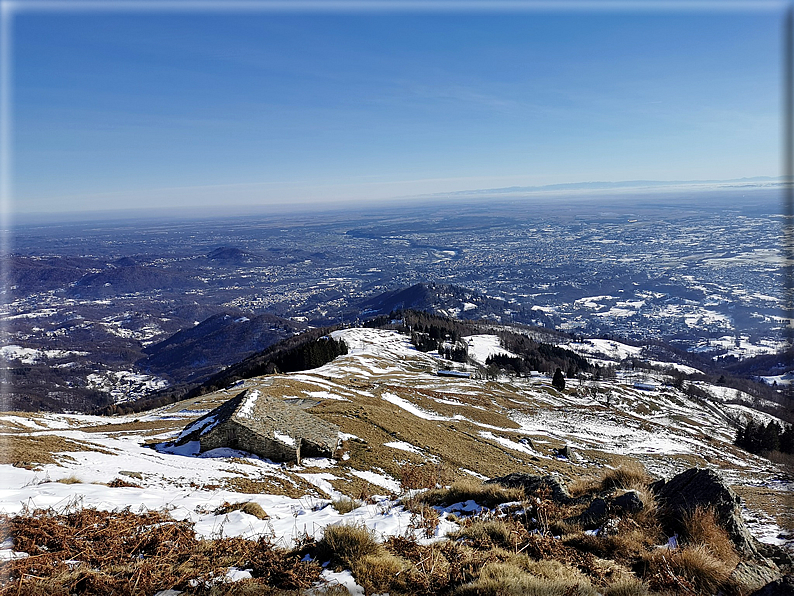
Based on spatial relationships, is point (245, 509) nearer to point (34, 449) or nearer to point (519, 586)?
point (519, 586)

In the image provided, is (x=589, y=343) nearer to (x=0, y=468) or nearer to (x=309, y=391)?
(x=309, y=391)

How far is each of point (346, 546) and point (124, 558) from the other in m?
3.44

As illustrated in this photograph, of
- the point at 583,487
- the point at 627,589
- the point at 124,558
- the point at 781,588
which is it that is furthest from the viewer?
the point at 583,487

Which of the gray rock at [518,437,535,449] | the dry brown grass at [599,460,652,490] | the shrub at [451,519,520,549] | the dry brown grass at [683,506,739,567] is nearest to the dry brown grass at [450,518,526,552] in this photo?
the shrub at [451,519,520,549]

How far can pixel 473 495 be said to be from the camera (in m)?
9.92

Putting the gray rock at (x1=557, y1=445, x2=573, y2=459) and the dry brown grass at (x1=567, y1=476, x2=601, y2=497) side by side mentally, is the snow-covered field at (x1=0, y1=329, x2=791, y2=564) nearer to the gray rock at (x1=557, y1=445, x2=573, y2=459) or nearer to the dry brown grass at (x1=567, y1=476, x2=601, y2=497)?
the gray rock at (x1=557, y1=445, x2=573, y2=459)

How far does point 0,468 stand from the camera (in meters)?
10.4

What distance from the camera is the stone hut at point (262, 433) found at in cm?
1739

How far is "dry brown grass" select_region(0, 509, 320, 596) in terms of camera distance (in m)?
5.18

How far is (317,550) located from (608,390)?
98801 millimetres

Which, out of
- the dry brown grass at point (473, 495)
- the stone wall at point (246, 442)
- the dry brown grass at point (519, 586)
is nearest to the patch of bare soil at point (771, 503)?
the dry brown grass at point (519, 586)

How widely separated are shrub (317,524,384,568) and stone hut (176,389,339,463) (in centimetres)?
1191

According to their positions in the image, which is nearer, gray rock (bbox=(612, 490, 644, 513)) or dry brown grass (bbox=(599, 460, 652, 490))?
gray rock (bbox=(612, 490, 644, 513))

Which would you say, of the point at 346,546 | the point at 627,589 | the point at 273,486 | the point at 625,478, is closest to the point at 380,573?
the point at 346,546
